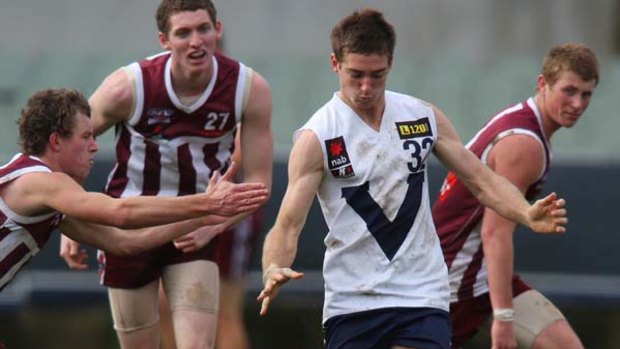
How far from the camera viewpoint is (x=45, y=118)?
6.13 metres

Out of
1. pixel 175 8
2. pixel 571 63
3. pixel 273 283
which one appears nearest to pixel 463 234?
pixel 571 63

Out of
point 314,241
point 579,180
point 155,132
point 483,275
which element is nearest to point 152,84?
point 155,132

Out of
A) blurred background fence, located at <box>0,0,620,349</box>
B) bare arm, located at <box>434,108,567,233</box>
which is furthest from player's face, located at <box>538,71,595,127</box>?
blurred background fence, located at <box>0,0,620,349</box>

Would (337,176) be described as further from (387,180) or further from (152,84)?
(152,84)

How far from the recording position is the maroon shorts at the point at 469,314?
7.36m

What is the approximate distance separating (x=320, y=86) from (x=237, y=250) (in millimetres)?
4259

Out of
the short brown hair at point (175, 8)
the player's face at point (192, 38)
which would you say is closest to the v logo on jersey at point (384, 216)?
the player's face at point (192, 38)

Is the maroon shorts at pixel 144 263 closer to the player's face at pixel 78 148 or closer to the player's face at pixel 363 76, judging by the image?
the player's face at pixel 78 148

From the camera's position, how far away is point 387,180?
6.05 metres

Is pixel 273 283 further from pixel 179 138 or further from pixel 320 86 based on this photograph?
pixel 320 86

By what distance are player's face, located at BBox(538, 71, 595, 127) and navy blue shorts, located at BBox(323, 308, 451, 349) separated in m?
1.49

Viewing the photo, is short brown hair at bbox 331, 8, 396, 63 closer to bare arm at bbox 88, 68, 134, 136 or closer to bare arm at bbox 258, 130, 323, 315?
bare arm at bbox 258, 130, 323, 315

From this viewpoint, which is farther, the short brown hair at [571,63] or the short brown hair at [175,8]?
the short brown hair at [571,63]

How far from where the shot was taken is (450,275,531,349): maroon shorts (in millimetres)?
7355
